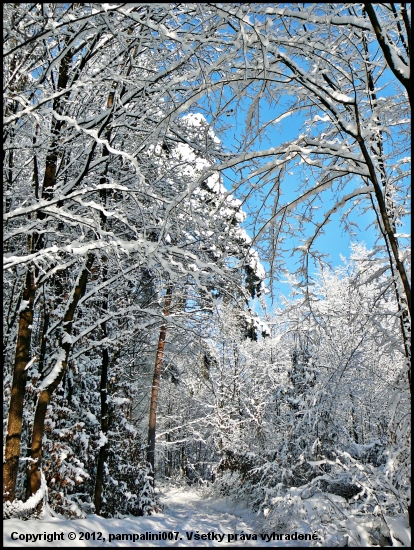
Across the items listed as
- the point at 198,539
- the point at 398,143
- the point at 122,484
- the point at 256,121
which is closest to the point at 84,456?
the point at 122,484

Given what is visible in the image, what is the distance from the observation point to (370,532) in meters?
3.30

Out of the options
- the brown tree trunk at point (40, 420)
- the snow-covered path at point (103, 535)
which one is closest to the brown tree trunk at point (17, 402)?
the brown tree trunk at point (40, 420)

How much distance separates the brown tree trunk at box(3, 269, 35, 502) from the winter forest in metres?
0.02

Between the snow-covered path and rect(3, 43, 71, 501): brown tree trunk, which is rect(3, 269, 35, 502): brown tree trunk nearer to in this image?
rect(3, 43, 71, 501): brown tree trunk

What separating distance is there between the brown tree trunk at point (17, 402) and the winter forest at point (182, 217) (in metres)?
0.02

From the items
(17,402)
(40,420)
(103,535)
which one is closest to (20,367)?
(17,402)

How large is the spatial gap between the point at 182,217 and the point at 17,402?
124 inches

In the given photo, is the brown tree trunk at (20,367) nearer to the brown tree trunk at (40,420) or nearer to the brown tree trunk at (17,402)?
the brown tree trunk at (17,402)

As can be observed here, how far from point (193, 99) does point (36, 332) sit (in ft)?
18.8

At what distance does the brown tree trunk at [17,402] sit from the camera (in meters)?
4.05

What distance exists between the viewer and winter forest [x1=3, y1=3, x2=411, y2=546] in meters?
3.45

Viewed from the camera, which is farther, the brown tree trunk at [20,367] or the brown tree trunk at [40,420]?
the brown tree trunk at [40,420]

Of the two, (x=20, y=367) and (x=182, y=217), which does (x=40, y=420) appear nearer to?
(x=20, y=367)

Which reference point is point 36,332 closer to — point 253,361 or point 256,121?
point 256,121
